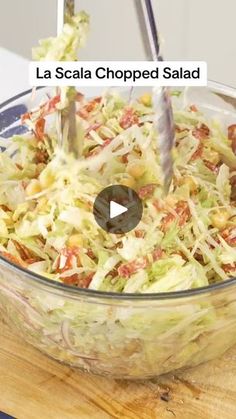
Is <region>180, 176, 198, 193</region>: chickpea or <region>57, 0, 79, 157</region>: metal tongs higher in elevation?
<region>57, 0, 79, 157</region>: metal tongs

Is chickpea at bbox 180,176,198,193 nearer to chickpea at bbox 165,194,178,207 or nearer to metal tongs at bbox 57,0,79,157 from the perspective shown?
chickpea at bbox 165,194,178,207

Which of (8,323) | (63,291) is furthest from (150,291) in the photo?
(8,323)

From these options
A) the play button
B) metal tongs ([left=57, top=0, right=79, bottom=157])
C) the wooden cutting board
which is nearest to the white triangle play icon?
the play button

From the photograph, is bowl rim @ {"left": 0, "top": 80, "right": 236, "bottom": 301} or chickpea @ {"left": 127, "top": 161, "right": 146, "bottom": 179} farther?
chickpea @ {"left": 127, "top": 161, "right": 146, "bottom": 179}

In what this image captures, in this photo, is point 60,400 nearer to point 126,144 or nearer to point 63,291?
point 63,291

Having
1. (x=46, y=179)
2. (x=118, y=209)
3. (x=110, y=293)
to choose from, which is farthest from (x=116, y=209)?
(x=110, y=293)

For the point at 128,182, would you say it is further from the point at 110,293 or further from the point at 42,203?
the point at 110,293

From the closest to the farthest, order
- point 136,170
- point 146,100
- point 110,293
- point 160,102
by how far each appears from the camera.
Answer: point 110,293, point 160,102, point 136,170, point 146,100
